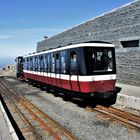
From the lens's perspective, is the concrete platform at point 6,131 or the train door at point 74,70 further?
the train door at point 74,70

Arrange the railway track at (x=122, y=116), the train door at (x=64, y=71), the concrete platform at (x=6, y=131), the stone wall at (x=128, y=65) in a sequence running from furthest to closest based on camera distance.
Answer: the stone wall at (x=128, y=65)
the train door at (x=64, y=71)
the railway track at (x=122, y=116)
the concrete platform at (x=6, y=131)

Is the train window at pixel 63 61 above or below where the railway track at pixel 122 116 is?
above

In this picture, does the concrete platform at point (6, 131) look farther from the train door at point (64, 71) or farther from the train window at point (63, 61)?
the train window at point (63, 61)

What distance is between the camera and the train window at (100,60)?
14.0 metres

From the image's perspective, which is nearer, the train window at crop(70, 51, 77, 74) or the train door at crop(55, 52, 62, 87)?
the train window at crop(70, 51, 77, 74)

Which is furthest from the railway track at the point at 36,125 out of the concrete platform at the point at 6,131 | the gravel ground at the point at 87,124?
the concrete platform at the point at 6,131

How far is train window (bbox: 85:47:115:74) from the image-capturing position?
14.0m

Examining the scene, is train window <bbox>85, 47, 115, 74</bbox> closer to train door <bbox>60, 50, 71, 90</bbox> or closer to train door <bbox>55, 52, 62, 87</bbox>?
train door <bbox>60, 50, 71, 90</bbox>

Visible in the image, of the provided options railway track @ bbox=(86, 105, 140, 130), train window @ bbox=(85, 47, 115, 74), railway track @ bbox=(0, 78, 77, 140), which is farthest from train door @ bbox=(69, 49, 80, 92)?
railway track @ bbox=(0, 78, 77, 140)

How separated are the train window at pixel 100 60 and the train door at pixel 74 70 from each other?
753mm

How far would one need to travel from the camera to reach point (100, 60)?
47.3 feet

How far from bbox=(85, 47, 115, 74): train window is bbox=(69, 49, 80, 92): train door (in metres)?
0.75

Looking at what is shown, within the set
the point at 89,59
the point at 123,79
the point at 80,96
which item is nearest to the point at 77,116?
the point at 80,96

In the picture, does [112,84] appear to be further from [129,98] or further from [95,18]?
[95,18]
